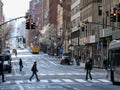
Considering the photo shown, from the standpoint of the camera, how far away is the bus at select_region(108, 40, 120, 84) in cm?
3125

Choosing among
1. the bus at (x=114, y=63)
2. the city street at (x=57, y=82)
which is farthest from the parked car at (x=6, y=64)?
the bus at (x=114, y=63)

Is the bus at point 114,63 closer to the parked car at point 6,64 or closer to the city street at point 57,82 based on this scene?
the city street at point 57,82

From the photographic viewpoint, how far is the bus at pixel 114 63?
31.2 metres

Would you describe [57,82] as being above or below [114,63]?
below

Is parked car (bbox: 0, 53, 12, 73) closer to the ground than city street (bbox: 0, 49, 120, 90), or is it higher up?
higher up

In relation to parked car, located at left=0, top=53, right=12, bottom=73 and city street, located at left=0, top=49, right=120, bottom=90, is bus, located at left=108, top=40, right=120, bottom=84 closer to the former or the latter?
city street, located at left=0, top=49, right=120, bottom=90

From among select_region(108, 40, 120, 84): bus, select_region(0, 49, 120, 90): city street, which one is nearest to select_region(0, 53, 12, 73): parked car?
select_region(0, 49, 120, 90): city street

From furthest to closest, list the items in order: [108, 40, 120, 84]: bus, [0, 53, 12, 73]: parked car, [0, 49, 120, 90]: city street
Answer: [0, 53, 12, 73]: parked car → [108, 40, 120, 84]: bus → [0, 49, 120, 90]: city street

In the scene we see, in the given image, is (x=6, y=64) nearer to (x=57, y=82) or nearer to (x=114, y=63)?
(x=57, y=82)

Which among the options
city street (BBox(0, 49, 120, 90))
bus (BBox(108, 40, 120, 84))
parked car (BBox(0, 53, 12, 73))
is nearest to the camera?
city street (BBox(0, 49, 120, 90))

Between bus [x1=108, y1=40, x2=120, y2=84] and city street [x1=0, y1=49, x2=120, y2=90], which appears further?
bus [x1=108, y1=40, x2=120, y2=84]

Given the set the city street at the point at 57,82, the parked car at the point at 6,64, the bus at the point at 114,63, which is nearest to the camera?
the city street at the point at 57,82

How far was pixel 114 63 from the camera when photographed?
106ft

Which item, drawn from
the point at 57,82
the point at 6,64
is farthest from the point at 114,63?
the point at 6,64
